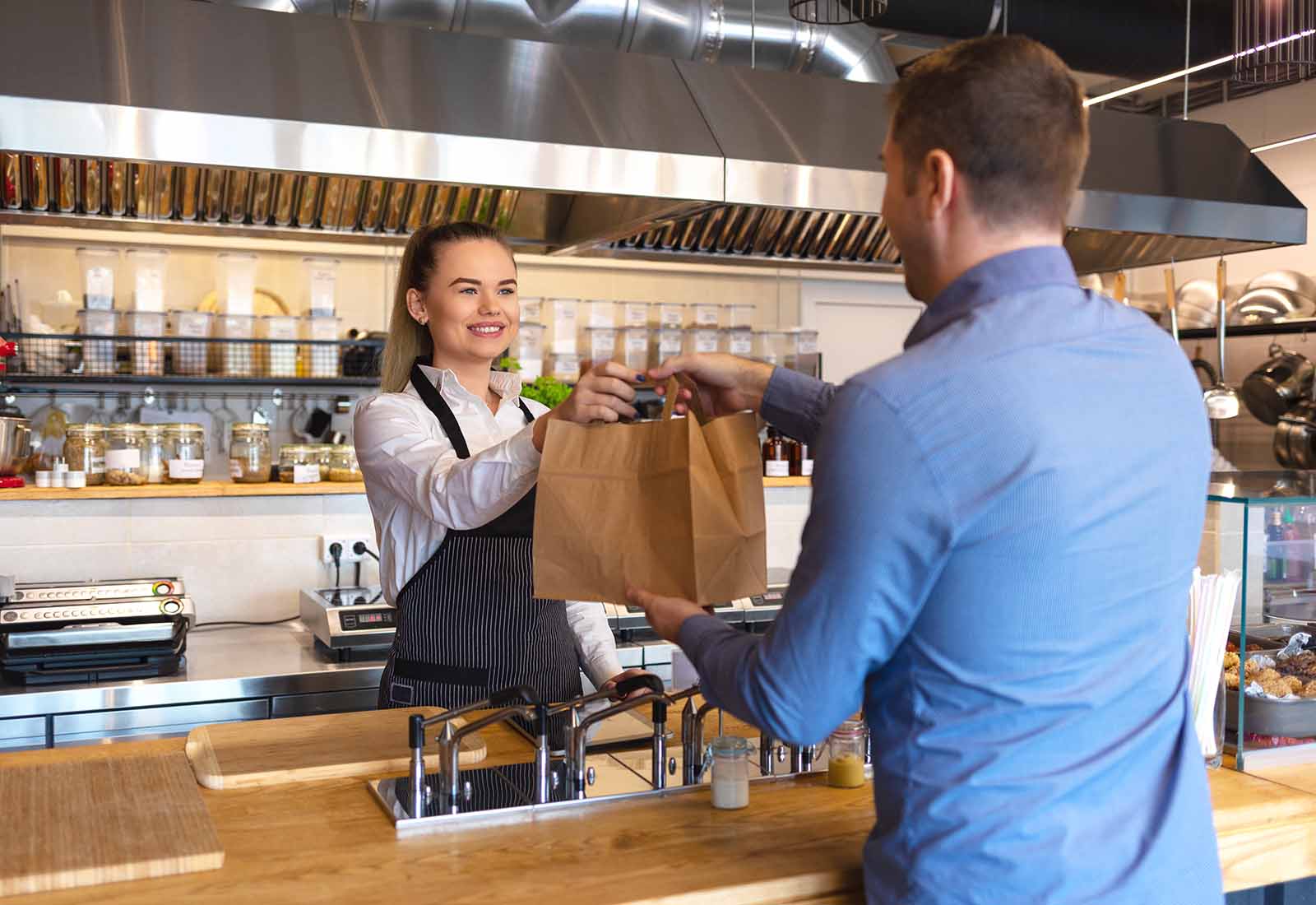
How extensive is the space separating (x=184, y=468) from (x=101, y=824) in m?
2.37

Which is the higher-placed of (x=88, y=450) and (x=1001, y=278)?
(x=1001, y=278)

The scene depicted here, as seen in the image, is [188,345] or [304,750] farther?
[188,345]

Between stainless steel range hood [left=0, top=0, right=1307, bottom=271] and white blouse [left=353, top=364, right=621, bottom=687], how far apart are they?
580 millimetres

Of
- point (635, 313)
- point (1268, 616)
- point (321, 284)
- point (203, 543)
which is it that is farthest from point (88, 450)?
point (1268, 616)

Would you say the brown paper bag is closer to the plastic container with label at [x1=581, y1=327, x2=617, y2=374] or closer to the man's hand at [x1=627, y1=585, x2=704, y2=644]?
the man's hand at [x1=627, y1=585, x2=704, y2=644]

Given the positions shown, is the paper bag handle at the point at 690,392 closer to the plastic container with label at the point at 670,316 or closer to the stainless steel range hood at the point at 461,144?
the stainless steel range hood at the point at 461,144

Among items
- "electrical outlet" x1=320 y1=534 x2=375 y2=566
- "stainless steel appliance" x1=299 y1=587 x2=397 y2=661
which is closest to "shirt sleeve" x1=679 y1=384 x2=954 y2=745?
"stainless steel appliance" x1=299 y1=587 x2=397 y2=661

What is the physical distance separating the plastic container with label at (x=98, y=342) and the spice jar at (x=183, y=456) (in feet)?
2.59

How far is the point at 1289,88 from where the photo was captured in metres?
5.69

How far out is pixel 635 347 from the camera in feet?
16.0

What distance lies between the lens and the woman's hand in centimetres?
159

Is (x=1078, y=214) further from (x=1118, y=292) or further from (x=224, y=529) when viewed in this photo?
(x=224, y=529)

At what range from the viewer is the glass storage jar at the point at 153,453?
367cm

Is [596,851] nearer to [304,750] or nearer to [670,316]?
[304,750]
